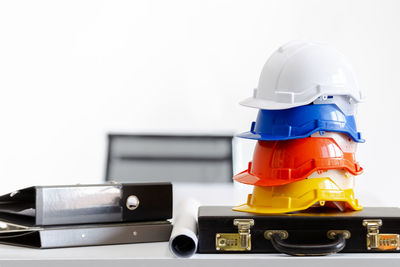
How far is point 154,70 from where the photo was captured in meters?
3.30

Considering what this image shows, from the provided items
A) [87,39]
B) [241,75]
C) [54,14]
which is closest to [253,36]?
[241,75]

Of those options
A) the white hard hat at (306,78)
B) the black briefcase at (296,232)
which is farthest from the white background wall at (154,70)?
the black briefcase at (296,232)

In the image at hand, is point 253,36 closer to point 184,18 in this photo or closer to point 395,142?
point 184,18

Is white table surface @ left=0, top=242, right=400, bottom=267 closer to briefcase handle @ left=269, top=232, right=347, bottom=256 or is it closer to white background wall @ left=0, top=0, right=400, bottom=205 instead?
briefcase handle @ left=269, top=232, right=347, bottom=256

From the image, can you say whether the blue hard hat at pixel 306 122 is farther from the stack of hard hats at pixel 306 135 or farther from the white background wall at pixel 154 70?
the white background wall at pixel 154 70

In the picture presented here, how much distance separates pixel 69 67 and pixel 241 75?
1.02 meters

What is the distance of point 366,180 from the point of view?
330 cm

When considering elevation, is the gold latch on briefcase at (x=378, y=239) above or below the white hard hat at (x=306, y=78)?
below

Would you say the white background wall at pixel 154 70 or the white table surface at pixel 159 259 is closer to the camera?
the white table surface at pixel 159 259

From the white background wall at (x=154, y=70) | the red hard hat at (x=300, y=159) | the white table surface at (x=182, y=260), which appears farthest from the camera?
the white background wall at (x=154, y=70)

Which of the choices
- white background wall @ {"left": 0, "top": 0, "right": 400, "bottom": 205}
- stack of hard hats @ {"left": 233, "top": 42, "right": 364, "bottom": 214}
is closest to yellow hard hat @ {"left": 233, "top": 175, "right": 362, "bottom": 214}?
stack of hard hats @ {"left": 233, "top": 42, "right": 364, "bottom": 214}

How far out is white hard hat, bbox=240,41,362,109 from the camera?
983 millimetres

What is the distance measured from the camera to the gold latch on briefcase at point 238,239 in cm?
91

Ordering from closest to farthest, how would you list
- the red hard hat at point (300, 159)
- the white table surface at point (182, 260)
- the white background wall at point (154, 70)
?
the white table surface at point (182, 260)
the red hard hat at point (300, 159)
the white background wall at point (154, 70)
